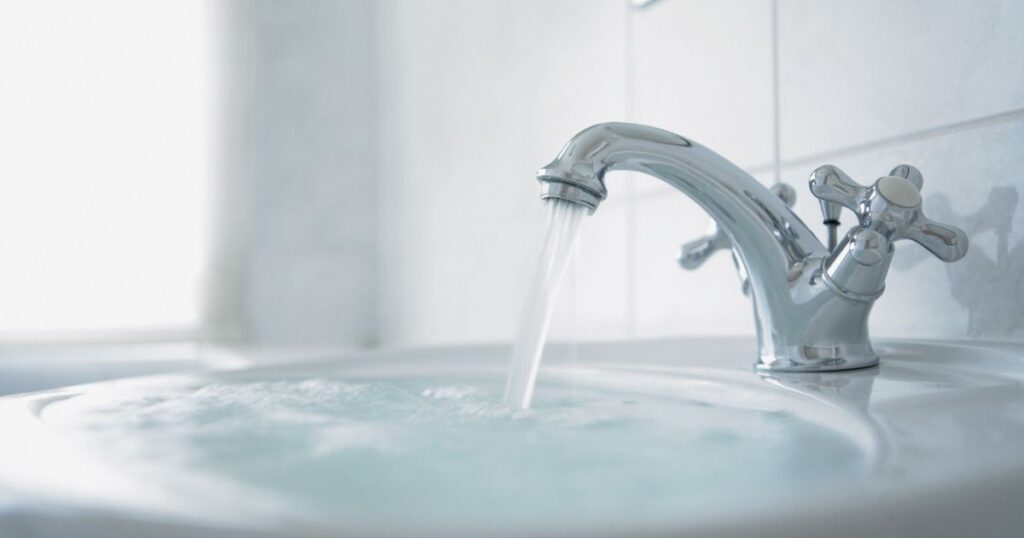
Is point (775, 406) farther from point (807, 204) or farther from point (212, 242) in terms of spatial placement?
point (212, 242)

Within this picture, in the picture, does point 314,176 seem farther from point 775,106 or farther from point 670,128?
point 775,106

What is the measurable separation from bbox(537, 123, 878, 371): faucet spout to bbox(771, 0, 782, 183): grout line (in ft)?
0.70

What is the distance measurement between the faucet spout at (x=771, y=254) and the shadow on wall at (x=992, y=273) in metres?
0.10

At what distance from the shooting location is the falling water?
0.49m

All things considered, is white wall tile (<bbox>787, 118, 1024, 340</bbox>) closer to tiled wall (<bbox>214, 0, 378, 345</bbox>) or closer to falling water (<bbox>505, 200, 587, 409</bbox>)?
falling water (<bbox>505, 200, 587, 409</bbox>)

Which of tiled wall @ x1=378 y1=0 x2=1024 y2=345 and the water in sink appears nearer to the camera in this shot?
the water in sink

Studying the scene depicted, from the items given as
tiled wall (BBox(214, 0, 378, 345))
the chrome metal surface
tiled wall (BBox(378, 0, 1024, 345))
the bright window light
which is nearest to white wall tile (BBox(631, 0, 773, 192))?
tiled wall (BBox(378, 0, 1024, 345))

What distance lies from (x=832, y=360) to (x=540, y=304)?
0.19m

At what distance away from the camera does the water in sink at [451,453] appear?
0.21 m

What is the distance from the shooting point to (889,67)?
63 cm

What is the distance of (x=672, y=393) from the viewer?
0.54m

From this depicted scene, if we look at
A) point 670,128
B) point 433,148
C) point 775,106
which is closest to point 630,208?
point 670,128

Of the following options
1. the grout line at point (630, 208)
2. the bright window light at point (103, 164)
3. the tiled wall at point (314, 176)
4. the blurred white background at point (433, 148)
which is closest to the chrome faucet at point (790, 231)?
the blurred white background at point (433, 148)

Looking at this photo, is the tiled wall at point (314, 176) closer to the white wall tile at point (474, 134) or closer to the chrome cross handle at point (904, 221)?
the white wall tile at point (474, 134)
